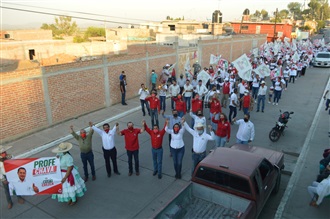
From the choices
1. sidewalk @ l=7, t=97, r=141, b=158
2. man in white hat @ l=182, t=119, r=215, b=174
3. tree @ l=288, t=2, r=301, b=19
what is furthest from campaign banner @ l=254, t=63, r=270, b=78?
tree @ l=288, t=2, r=301, b=19

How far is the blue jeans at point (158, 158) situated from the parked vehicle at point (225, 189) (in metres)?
1.75

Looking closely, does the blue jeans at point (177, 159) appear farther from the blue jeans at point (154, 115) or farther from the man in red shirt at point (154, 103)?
the blue jeans at point (154, 115)

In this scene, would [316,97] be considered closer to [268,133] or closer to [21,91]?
[268,133]

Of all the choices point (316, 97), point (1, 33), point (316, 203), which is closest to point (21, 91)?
point (316, 203)

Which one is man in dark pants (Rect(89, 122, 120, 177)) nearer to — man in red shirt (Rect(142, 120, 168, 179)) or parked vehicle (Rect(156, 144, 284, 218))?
man in red shirt (Rect(142, 120, 168, 179))

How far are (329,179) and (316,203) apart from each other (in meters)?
0.69

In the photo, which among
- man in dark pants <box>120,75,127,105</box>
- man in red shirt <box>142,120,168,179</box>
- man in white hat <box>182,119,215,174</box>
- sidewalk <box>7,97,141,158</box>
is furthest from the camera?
man in dark pants <box>120,75,127,105</box>

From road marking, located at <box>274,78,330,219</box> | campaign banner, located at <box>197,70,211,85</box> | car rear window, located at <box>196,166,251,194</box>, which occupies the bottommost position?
road marking, located at <box>274,78,330,219</box>

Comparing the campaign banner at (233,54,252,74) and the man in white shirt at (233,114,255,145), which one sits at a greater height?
the campaign banner at (233,54,252,74)

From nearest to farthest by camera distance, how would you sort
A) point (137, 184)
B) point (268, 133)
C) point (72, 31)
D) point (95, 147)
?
point (137, 184) → point (95, 147) → point (268, 133) → point (72, 31)

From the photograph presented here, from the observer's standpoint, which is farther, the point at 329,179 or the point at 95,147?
the point at 95,147

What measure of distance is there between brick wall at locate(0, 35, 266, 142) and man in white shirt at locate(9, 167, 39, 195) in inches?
169

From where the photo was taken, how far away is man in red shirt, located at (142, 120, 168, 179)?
7.14m

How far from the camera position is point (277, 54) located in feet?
89.8
